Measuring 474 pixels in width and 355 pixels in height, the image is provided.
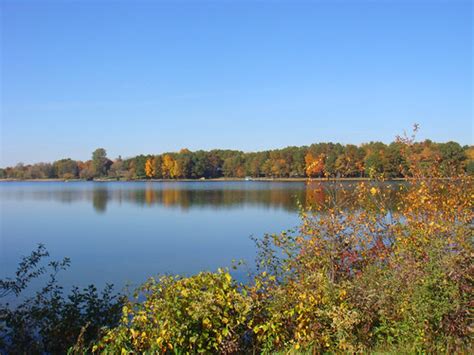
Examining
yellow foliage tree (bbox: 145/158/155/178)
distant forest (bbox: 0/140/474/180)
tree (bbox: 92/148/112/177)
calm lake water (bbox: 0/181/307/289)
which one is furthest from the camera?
tree (bbox: 92/148/112/177)

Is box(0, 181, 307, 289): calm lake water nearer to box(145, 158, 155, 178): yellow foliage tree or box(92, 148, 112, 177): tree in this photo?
box(145, 158, 155, 178): yellow foliage tree

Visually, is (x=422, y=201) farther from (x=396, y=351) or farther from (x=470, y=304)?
(x=396, y=351)

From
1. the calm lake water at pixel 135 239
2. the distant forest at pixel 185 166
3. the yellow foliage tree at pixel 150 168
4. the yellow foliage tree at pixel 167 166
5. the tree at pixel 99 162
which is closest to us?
the calm lake water at pixel 135 239

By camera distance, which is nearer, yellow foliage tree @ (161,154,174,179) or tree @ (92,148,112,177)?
yellow foliage tree @ (161,154,174,179)

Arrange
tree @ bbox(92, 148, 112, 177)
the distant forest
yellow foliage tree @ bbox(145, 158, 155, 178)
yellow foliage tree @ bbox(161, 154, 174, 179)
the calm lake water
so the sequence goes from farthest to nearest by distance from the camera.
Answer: tree @ bbox(92, 148, 112, 177) < yellow foliage tree @ bbox(145, 158, 155, 178) < yellow foliage tree @ bbox(161, 154, 174, 179) < the distant forest < the calm lake water

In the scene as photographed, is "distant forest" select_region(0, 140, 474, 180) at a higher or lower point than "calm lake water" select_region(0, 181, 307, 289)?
higher

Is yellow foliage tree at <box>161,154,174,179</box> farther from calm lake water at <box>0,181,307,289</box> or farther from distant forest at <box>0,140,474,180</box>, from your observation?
calm lake water at <box>0,181,307,289</box>

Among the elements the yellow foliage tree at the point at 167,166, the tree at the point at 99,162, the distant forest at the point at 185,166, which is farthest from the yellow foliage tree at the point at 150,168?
the tree at the point at 99,162

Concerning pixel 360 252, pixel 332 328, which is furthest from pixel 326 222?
pixel 332 328

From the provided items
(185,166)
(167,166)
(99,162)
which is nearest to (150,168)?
(167,166)

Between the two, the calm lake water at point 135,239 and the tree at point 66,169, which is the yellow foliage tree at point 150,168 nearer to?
the tree at point 66,169

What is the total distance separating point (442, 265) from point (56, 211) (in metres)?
33.0

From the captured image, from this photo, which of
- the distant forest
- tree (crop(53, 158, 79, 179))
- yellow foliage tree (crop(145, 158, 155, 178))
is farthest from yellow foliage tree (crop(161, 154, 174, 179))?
tree (crop(53, 158, 79, 179))

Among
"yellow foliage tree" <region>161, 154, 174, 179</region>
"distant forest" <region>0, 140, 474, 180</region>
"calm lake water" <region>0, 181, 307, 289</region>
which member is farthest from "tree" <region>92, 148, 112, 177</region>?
"calm lake water" <region>0, 181, 307, 289</region>
